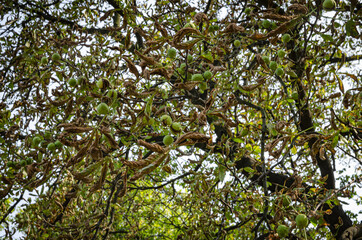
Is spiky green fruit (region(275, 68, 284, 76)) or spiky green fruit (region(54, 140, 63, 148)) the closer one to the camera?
spiky green fruit (region(54, 140, 63, 148))

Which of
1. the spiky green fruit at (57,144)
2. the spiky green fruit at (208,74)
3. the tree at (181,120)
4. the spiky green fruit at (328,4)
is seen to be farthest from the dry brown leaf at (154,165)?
the spiky green fruit at (328,4)

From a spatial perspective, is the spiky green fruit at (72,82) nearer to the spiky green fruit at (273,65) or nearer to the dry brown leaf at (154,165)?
the dry brown leaf at (154,165)

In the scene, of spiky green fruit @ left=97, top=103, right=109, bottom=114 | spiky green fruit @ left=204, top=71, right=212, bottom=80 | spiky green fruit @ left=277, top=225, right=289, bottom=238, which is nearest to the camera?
spiky green fruit @ left=97, top=103, right=109, bottom=114

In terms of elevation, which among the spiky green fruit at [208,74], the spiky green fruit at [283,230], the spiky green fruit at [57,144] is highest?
the spiky green fruit at [208,74]

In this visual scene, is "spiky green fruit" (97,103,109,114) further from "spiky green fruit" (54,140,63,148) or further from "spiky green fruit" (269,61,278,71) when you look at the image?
"spiky green fruit" (269,61,278,71)

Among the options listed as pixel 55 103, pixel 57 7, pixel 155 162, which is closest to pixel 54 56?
pixel 55 103

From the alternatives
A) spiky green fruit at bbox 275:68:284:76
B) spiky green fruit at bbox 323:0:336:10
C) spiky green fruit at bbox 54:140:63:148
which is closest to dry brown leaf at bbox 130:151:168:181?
spiky green fruit at bbox 54:140:63:148

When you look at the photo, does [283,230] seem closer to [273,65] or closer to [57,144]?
[273,65]

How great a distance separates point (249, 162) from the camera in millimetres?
4500

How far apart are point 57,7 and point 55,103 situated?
11.0 feet

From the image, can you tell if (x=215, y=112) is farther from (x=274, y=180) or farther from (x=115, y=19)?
(x=115, y=19)

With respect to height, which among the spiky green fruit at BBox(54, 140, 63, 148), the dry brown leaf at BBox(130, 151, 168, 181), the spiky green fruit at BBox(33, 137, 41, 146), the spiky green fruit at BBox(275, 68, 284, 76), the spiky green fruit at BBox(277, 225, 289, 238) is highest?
the spiky green fruit at BBox(275, 68, 284, 76)

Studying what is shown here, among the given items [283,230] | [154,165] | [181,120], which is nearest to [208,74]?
[181,120]

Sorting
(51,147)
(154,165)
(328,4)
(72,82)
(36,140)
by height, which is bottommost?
(154,165)
